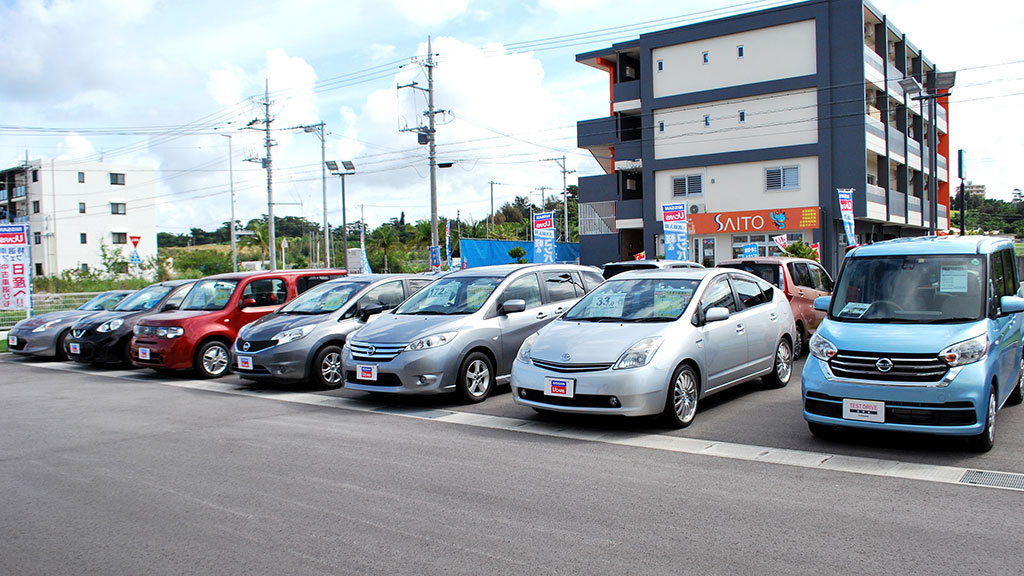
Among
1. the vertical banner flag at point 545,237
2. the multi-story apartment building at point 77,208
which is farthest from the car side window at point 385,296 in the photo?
the multi-story apartment building at point 77,208

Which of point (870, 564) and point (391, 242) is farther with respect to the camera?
point (391, 242)

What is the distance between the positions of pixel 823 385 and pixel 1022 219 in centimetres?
7864

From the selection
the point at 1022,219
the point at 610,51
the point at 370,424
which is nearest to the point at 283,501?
the point at 370,424

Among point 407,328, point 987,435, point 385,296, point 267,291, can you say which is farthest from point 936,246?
point 267,291

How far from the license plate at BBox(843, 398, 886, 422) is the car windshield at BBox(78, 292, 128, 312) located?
1605 cm

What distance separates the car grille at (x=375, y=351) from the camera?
9484mm

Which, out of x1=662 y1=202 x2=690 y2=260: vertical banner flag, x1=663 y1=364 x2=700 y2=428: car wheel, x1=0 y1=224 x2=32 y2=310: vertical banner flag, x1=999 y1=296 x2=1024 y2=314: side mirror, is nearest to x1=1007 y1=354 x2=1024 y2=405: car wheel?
x1=999 y1=296 x2=1024 y2=314: side mirror

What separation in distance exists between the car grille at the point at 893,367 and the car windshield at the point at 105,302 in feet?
52.4

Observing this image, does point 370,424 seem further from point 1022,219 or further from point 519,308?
point 1022,219

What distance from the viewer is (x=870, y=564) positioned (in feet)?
13.8

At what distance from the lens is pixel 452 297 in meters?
10.6

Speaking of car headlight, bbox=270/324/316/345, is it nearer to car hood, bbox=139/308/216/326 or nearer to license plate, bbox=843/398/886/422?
car hood, bbox=139/308/216/326

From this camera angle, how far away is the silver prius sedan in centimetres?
759

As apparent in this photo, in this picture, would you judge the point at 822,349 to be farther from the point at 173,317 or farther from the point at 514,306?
the point at 173,317
